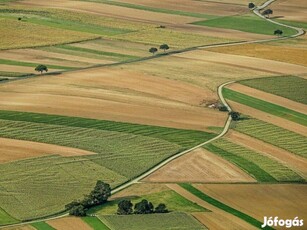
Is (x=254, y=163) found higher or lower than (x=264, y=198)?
lower

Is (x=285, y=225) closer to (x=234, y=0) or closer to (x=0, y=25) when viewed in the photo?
(x=0, y=25)

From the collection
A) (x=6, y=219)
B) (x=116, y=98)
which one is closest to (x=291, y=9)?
(x=116, y=98)

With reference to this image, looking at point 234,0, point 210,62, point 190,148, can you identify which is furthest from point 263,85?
point 234,0

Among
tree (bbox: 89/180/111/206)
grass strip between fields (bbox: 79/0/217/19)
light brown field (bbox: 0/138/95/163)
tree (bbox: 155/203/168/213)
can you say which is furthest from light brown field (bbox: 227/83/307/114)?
grass strip between fields (bbox: 79/0/217/19)

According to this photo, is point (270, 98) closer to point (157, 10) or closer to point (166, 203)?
point (166, 203)

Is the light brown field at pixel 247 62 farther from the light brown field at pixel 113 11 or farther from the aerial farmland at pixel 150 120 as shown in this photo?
the light brown field at pixel 113 11

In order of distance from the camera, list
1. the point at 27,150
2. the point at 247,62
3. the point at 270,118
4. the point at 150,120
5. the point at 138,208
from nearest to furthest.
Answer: the point at 138,208, the point at 27,150, the point at 150,120, the point at 270,118, the point at 247,62
